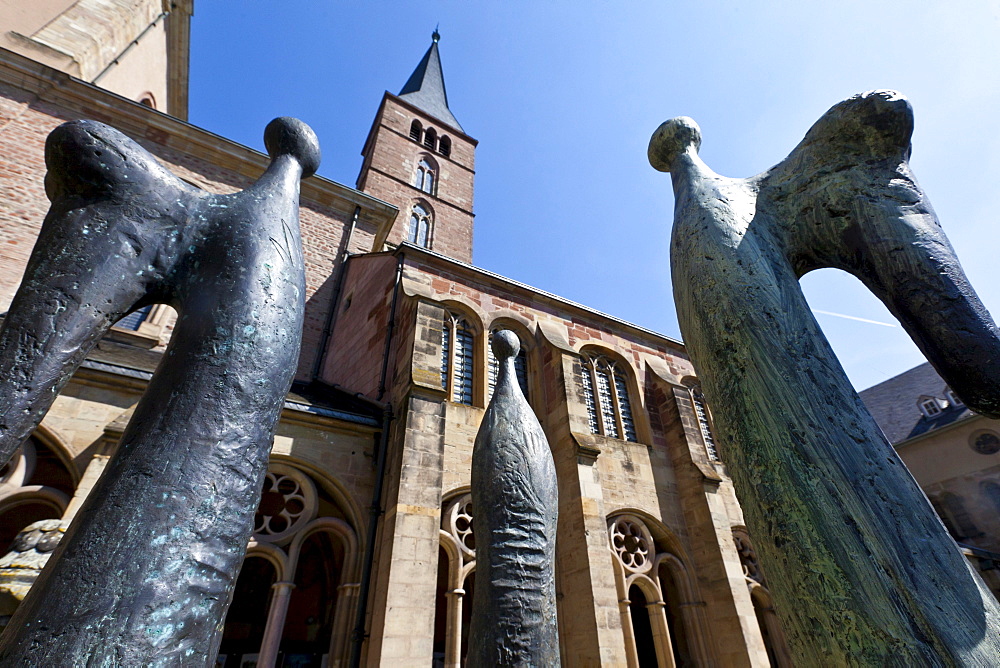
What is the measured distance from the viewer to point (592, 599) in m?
6.72

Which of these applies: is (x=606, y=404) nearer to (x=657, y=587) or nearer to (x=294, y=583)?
(x=657, y=587)

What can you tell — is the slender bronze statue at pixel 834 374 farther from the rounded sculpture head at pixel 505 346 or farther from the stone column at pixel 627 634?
the stone column at pixel 627 634

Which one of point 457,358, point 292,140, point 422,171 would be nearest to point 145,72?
point 422,171

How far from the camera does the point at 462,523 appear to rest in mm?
7223

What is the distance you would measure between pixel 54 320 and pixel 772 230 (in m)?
2.03

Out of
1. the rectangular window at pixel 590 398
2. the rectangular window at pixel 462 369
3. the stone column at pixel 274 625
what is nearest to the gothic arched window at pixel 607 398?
the rectangular window at pixel 590 398

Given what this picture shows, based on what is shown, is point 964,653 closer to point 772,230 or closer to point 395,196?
point 772,230

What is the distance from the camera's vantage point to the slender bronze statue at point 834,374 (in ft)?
3.33

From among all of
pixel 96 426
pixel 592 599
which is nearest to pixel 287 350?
pixel 96 426

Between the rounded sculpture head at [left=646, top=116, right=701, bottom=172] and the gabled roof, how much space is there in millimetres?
21980

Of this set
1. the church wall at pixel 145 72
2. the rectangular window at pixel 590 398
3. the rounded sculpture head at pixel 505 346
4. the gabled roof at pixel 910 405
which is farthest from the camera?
the gabled roof at pixel 910 405

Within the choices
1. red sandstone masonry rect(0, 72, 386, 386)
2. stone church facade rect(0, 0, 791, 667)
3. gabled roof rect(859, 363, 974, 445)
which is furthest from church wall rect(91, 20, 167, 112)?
gabled roof rect(859, 363, 974, 445)

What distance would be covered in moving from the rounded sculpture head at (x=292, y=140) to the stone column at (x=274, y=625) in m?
5.57

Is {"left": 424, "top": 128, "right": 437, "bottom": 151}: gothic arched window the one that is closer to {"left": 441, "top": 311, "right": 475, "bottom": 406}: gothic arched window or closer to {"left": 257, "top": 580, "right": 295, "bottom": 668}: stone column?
{"left": 441, "top": 311, "right": 475, "bottom": 406}: gothic arched window
